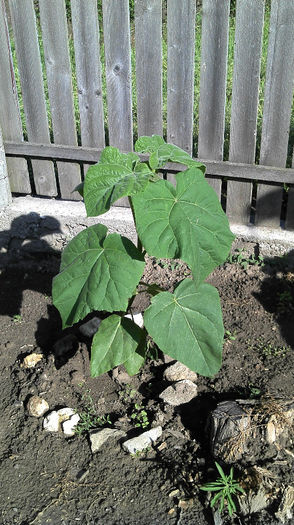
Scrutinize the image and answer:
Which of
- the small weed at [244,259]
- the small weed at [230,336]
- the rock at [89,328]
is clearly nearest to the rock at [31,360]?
the rock at [89,328]

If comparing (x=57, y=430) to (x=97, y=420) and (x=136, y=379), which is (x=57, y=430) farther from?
(x=136, y=379)

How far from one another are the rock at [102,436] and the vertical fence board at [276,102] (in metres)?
1.75

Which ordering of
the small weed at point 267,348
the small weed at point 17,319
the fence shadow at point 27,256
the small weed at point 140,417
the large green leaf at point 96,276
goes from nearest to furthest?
the large green leaf at point 96,276
the small weed at point 140,417
the small weed at point 267,348
the small weed at point 17,319
the fence shadow at point 27,256

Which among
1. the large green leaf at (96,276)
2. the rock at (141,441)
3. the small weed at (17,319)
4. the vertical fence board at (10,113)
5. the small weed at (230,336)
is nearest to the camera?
the large green leaf at (96,276)

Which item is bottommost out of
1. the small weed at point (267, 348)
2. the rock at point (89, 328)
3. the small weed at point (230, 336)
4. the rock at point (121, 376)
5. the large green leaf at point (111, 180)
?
the rock at point (121, 376)

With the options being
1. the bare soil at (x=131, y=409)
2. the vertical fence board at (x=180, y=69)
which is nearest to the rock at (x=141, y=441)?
the bare soil at (x=131, y=409)

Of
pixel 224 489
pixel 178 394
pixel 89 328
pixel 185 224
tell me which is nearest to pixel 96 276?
pixel 185 224

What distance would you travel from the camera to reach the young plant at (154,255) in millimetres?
2328

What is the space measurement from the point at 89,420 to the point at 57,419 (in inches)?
6.3

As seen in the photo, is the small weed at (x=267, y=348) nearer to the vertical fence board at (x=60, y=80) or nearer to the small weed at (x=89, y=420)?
the small weed at (x=89, y=420)

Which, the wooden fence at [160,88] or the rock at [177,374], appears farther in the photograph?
the wooden fence at [160,88]

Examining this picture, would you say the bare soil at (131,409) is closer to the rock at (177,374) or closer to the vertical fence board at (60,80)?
the rock at (177,374)

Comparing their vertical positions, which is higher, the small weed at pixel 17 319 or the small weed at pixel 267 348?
the small weed at pixel 17 319

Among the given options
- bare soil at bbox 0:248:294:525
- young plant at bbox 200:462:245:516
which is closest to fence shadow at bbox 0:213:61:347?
bare soil at bbox 0:248:294:525
